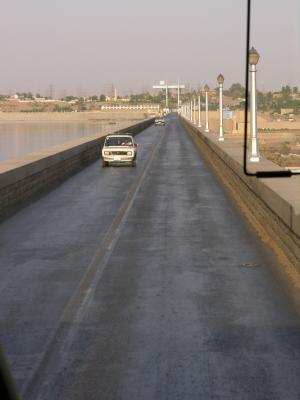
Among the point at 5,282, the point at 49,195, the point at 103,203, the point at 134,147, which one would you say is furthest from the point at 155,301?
the point at 134,147

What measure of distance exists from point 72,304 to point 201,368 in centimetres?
304

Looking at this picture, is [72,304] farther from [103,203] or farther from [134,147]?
[134,147]

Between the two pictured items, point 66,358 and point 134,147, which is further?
point 134,147

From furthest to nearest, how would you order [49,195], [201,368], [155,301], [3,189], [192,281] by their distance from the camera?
[49,195] < [3,189] < [192,281] < [155,301] < [201,368]

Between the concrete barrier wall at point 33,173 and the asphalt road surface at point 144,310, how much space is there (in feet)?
3.86

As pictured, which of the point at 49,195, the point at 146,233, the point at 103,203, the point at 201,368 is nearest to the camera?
the point at 201,368

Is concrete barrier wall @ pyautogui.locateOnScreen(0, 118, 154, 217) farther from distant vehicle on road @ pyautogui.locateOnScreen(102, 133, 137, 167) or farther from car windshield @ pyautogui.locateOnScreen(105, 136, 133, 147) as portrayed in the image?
car windshield @ pyautogui.locateOnScreen(105, 136, 133, 147)

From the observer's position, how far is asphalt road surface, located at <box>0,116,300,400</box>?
636cm

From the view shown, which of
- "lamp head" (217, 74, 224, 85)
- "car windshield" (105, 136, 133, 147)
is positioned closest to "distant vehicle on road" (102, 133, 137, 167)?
"car windshield" (105, 136, 133, 147)

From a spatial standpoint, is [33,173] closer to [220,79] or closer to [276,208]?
[276,208]

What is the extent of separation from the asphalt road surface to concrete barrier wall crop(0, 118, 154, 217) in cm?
118

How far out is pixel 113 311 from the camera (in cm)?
898

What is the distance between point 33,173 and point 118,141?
51.9ft

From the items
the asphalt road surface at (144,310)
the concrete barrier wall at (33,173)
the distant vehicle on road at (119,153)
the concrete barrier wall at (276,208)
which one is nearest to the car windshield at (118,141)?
the distant vehicle on road at (119,153)
